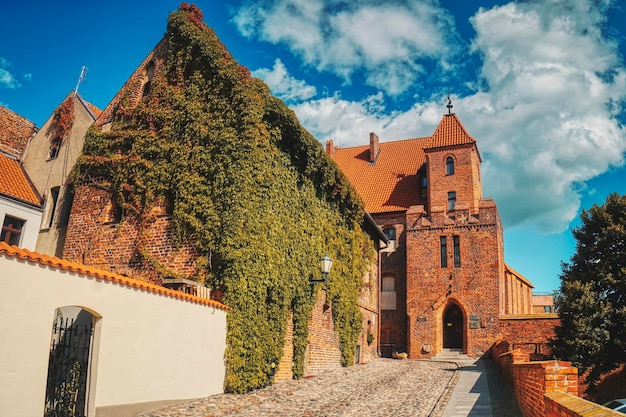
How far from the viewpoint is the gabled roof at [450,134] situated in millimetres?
32344

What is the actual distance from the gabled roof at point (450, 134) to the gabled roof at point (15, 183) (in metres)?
22.9

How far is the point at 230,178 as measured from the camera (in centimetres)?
1284

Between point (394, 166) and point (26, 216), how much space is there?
2552 cm

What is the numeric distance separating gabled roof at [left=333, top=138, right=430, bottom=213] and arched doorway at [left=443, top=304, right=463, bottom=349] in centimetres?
709

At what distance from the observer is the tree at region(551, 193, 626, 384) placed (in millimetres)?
18781

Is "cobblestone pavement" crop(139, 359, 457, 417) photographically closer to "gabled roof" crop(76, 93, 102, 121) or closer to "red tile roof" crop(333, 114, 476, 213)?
"gabled roof" crop(76, 93, 102, 121)

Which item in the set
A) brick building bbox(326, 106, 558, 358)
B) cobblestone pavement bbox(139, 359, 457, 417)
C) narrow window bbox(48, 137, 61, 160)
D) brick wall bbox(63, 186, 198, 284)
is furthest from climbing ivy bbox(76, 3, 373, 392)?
brick building bbox(326, 106, 558, 358)

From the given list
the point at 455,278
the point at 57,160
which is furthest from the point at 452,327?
the point at 57,160

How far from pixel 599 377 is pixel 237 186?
15765mm

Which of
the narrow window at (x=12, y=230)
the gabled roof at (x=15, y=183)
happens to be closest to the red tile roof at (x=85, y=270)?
the narrow window at (x=12, y=230)

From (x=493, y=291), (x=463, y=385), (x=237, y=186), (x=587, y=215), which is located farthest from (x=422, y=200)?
(x=237, y=186)

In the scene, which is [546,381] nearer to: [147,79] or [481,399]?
[481,399]

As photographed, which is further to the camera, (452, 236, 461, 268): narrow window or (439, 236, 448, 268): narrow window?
(439, 236, 448, 268): narrow window

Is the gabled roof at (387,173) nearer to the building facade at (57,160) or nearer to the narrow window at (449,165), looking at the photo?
the narrow window at (449,165)
